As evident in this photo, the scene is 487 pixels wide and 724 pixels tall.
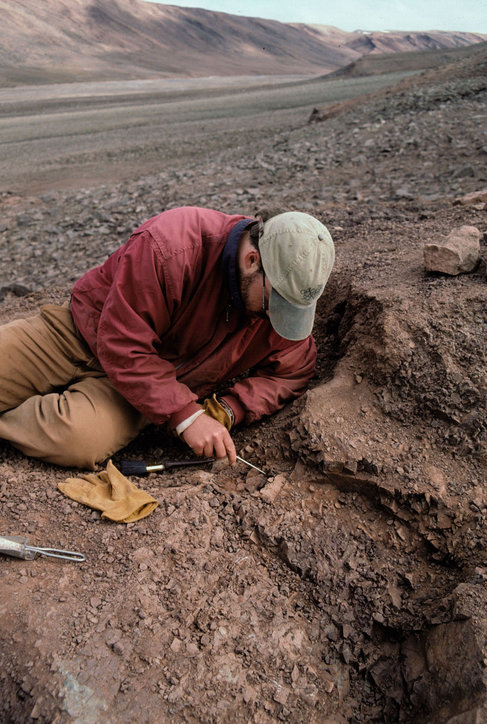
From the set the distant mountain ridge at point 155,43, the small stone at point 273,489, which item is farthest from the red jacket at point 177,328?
the distant mountain ridge at point 155,43

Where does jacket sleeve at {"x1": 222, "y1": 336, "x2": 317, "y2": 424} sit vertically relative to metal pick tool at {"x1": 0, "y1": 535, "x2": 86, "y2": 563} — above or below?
above

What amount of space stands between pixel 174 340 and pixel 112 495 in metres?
0.73

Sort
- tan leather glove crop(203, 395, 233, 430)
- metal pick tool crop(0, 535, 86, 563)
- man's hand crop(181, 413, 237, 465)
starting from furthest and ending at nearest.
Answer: tan leather glove crop(203, 395, 233, 430), man's hand crop(181, 413, 237, 465), metal pick tool crop(0, 535, 86, 563)

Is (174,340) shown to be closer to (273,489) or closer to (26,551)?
(273,489)

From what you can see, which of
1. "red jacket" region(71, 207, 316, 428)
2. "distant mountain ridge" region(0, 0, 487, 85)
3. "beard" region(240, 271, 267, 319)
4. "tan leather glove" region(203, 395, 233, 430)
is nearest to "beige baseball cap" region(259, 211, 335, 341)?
"beard" region(240, 271, 267, 319)

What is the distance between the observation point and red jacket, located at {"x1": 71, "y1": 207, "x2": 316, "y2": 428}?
2006mm

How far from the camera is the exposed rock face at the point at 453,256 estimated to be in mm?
2504

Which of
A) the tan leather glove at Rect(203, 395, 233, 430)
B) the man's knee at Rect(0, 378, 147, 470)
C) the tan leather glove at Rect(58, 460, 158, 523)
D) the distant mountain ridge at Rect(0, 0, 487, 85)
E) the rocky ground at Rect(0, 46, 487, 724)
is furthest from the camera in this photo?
the distant mountain ridge at Rect(0, 0, 487, 85)

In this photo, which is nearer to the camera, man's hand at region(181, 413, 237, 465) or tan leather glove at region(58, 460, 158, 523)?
tan leather glove at region(58, 460, 158, 523)

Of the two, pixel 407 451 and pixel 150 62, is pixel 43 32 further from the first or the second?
pixel 407 451

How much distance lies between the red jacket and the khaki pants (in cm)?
17

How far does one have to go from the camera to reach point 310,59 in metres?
58.8

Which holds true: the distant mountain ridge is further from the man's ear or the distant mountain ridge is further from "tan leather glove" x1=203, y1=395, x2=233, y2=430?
the man's ear

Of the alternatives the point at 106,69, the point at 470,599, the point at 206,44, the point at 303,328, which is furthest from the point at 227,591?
the point at 206,44
